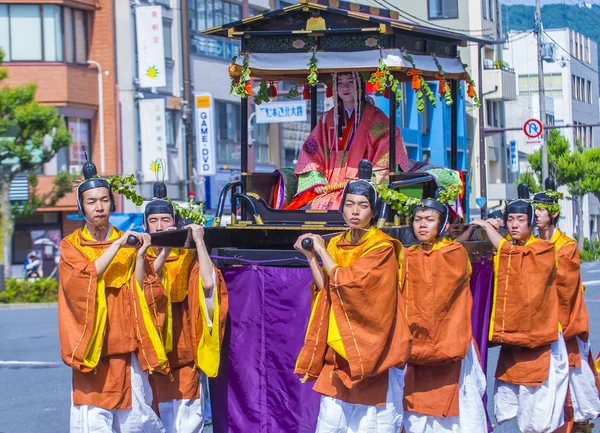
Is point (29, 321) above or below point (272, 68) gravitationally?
below

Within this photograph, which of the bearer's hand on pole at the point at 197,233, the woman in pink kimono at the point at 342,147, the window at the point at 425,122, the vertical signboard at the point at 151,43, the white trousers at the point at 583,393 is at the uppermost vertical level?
the vertical signboard at the point at 151,43

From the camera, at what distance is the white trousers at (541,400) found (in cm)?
789

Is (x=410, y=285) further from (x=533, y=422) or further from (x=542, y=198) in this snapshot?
(x=542, y=198)

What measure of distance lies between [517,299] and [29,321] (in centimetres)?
1245

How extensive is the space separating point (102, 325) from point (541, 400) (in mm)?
3317

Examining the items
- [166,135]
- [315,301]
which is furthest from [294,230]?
[166,135]

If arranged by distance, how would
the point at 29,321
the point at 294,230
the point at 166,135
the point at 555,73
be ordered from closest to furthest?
the point at 294,230 → the point at 29,321 → the point at 166,135 → the point at 555,73

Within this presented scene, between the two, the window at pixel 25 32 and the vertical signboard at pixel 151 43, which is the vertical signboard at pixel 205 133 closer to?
the vertical signboard at pixel 151 43

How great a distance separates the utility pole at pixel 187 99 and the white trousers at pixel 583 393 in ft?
65.3

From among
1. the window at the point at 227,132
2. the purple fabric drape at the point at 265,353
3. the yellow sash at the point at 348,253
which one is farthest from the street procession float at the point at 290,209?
the window at the point at 227,132

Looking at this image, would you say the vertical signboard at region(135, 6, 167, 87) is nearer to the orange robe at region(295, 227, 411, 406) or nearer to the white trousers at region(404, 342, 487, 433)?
the white trousers at region(404, 342, 487, 433)

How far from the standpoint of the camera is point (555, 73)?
62.7 m

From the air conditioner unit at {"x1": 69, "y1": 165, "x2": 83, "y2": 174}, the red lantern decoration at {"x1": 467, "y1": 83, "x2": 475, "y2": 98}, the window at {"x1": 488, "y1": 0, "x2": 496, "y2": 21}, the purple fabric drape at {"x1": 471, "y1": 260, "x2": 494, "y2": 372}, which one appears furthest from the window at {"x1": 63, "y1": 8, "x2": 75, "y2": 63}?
the window at {"x1": 488, "y1": 0, "x2": 496, "y2": 21}

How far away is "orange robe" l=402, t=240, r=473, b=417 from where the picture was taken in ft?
22.4
